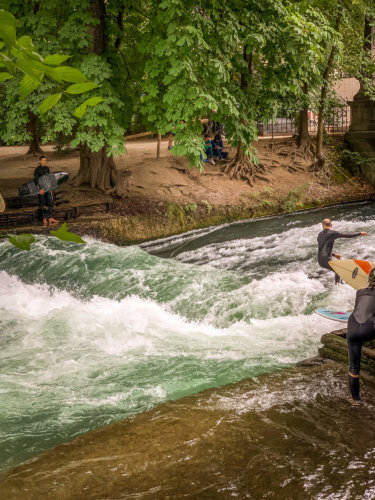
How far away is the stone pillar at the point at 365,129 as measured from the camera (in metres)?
22.2

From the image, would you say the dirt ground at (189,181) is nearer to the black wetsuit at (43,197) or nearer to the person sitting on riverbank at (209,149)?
the person sitting on riverbank at (209,149)

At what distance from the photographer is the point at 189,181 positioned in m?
19.7

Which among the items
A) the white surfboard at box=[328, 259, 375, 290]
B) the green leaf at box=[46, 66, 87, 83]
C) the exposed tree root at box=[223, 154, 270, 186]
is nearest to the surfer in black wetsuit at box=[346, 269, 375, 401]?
the white surfboard at box=[328, 259, 375, 290]

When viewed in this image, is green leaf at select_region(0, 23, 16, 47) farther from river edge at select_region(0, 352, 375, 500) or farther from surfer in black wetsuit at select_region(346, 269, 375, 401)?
surfer in black wetsuit at select_region(346, 269, 375, 401)

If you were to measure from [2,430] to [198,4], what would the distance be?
495 inches

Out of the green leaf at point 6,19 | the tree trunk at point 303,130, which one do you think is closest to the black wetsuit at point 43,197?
the tree trunk at point 303,130

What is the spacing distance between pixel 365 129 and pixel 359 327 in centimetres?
1789

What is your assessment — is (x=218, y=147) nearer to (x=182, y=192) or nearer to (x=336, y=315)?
(x=182, y=192)

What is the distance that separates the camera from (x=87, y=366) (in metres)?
8.38

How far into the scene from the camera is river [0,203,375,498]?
716 centimetres

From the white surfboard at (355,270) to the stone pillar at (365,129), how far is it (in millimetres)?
15948

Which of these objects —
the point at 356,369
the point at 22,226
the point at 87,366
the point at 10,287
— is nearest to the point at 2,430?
the point at 87,366

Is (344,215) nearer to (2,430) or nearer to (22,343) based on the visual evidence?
(22,343)

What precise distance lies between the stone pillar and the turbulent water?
723 cm
